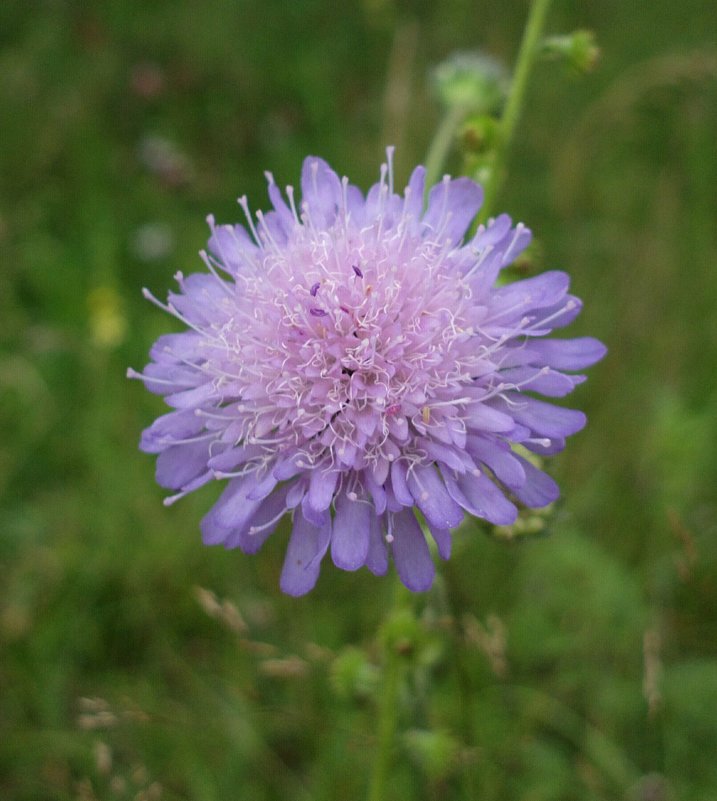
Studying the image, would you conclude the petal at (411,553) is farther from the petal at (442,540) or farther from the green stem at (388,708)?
the green stem at (388,708)

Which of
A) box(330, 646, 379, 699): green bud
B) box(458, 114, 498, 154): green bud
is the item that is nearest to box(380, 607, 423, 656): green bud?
box(330, 646, 379, 699): green bud

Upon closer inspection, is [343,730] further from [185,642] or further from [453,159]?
[453,159]

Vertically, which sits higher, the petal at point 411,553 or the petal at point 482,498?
the petal at point 482,498

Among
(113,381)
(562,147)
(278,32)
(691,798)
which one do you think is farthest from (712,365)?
(278,32)

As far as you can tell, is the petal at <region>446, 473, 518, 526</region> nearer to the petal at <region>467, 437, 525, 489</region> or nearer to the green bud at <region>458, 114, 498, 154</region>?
the petal at <region>467, 437, 525, 489</region>

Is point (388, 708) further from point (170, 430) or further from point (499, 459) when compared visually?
point (170, 430)

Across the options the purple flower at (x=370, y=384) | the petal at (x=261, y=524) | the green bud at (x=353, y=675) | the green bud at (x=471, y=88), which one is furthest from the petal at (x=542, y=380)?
the green bud at (x=471, y=88)

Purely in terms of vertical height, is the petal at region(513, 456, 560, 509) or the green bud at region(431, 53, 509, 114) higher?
the green bud at region(431, 53, 509, 114)
